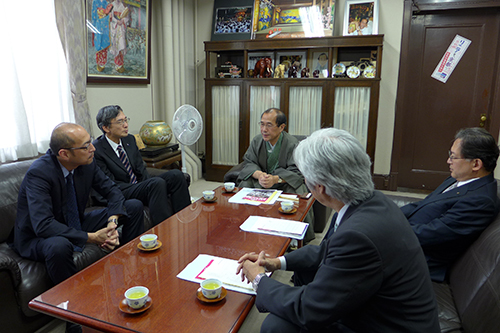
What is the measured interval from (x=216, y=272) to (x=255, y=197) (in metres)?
1.01

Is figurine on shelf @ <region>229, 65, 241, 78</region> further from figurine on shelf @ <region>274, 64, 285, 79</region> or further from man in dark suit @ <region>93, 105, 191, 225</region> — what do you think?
man in dark suit @ <region>93, 105, 191, 225</region>

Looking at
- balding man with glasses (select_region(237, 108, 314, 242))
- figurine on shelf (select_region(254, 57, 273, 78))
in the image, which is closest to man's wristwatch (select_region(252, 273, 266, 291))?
balding man with glasses (select_region(237, 108, 314, 242))

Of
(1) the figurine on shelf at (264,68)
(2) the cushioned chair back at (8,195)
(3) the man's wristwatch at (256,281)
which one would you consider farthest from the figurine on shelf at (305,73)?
(3) the man's wristwatch at (256,281)

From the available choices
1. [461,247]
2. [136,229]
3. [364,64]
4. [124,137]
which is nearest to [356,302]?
[461,247]

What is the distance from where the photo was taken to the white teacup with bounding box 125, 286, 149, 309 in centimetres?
110

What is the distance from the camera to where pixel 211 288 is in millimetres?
1168

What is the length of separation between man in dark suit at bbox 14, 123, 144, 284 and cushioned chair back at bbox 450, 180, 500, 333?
170 cm

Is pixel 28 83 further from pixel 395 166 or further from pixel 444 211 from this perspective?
pixel 395 166

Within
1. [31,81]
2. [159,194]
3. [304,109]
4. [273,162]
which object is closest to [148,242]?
[159,194]

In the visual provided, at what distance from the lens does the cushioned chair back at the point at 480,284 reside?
1193 mm

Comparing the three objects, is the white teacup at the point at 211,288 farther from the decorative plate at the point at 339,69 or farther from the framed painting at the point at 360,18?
the framed painting at the point at 360,18

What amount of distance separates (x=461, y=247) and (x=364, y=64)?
301 centimetres

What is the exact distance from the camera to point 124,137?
113 inches

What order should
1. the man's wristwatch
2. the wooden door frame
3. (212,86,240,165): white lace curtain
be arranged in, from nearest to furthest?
the man's wristwatch
the wooden door frame
(212,86,240,165): white lace curtain
